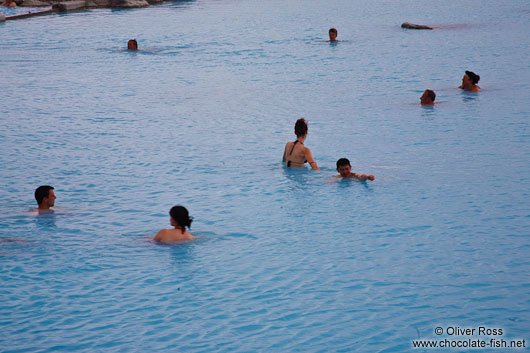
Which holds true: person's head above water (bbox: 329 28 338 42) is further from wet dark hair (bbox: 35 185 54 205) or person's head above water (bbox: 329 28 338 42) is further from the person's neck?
wet dark hair (bbox: 35 185 54 205)

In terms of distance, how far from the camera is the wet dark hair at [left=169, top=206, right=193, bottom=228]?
302 inches

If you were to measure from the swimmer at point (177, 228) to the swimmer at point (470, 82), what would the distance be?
10233 mm

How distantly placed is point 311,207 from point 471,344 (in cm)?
382

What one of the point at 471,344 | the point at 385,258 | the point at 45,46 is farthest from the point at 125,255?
the point at 45,46

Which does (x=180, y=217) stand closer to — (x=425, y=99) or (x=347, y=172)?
(x=347, y=172)

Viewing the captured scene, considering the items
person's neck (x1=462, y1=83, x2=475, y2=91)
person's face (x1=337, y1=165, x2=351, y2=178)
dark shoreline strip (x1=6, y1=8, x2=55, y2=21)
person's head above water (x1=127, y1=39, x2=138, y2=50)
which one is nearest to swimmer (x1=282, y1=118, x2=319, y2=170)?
person's face (x1=337, y1=165, x2=351, y2=178)

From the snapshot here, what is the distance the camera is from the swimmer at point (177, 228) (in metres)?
7.70

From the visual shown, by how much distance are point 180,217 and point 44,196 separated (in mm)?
2280

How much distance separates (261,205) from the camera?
945 cm

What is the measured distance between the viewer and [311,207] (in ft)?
30.5

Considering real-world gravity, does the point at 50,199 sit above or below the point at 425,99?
below

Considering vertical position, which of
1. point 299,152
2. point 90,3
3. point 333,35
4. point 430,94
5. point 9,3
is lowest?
point 299,152

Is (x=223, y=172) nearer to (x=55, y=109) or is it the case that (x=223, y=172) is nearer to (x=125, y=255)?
(x=125, y=255)

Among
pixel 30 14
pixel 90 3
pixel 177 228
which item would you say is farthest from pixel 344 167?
pixel 90 3
